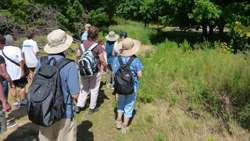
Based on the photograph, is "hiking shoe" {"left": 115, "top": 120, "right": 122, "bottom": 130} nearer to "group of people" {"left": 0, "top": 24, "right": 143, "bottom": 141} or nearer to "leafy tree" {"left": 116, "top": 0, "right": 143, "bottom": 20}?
"group of people" {"left": 0, "top": 24, "right": 143, "bottom": 141}

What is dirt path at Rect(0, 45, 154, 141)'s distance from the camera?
360 centimetres

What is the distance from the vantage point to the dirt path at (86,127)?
3.60 metres

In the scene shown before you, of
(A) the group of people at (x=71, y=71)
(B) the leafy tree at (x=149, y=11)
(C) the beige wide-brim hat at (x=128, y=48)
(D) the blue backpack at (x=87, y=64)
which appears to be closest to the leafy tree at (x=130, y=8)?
(B) the leafy tree at (x=149, y=11)

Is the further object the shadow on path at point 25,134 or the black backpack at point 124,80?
the shadow on path at point 25,134

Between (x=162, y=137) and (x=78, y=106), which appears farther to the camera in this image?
(x=78, y=106)

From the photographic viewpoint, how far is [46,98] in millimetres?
2033

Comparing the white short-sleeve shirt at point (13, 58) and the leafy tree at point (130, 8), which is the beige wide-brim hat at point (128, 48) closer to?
the white short-sleeve shirt at point (13, 58)

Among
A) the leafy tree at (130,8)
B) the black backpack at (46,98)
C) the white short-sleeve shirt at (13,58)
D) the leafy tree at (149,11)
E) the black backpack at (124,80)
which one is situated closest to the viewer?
the black backpack at (46,98)

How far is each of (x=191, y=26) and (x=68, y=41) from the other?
12083mm

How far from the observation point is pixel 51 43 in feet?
7.79

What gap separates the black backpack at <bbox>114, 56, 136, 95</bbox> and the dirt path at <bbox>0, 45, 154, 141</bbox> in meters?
0.97

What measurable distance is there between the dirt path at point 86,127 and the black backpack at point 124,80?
971 millimetres

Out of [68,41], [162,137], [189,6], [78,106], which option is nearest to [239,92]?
[162,137]

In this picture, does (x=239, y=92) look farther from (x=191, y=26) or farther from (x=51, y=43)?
(x=191, y=26)
